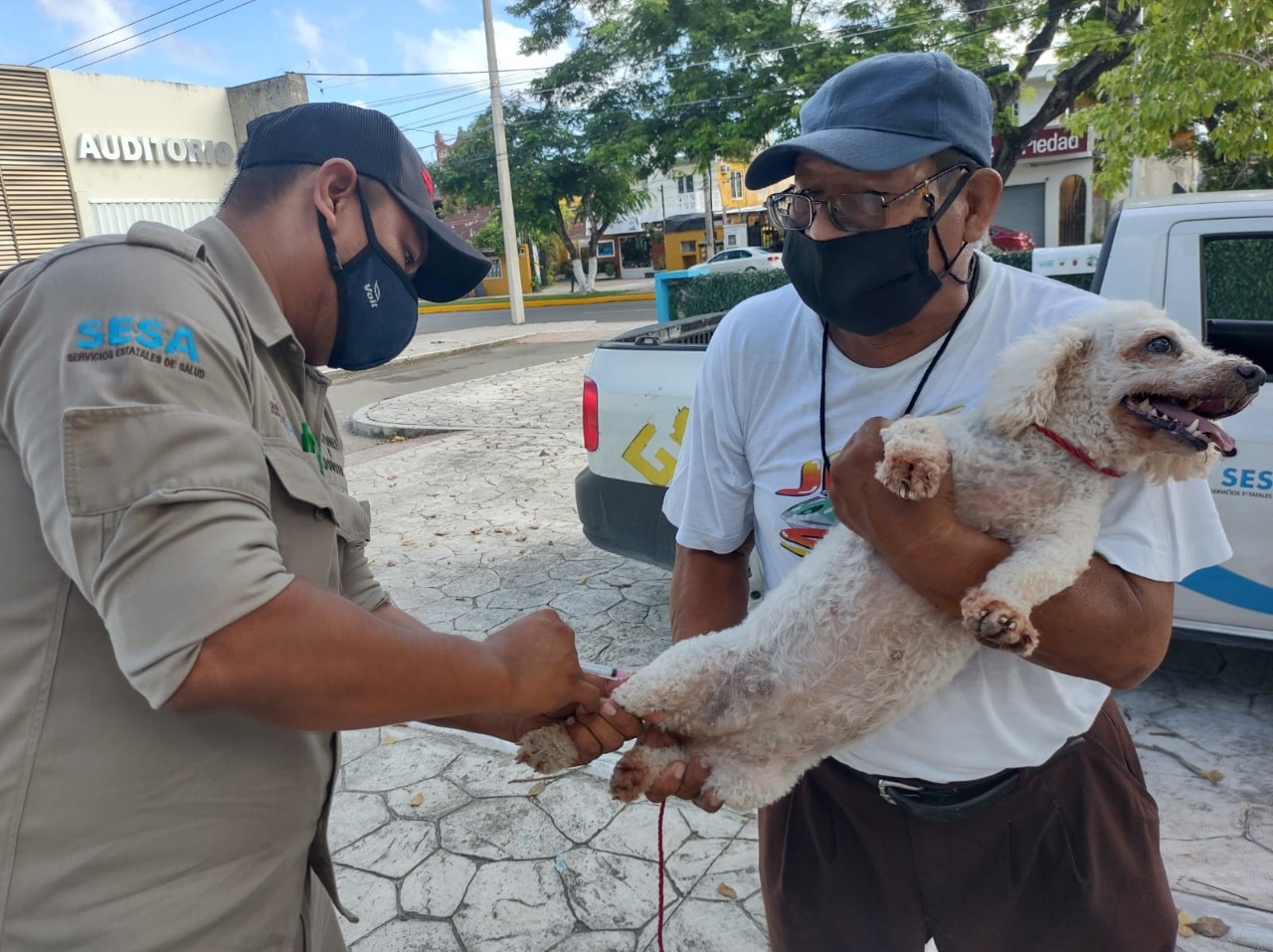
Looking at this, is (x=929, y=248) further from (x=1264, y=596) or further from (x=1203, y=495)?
(x=1264, y=596)

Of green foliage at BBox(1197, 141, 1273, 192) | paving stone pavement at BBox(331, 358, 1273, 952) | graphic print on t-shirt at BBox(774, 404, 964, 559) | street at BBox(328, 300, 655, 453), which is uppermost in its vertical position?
green foliage at BBox(1197, 141, 1273, 192)

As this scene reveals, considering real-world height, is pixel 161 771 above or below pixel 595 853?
above

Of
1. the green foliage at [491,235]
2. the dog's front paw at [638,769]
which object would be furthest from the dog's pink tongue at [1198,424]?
the green foliage at [491,235]

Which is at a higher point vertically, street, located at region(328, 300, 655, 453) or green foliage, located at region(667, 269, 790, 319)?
green foliage, located at region(667, 269, 790, 319)

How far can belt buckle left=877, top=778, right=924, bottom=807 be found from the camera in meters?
1.65

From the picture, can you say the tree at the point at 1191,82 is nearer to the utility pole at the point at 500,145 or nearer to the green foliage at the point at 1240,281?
the green foliage at the point at 1240,281

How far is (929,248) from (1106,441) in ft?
1.62

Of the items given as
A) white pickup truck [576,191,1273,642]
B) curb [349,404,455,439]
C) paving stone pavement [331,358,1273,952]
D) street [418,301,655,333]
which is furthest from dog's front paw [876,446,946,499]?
street [418,301,655,333]

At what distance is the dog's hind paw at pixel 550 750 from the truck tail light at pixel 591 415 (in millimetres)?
2938

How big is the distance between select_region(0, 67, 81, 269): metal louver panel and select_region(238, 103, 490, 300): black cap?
68.4ft

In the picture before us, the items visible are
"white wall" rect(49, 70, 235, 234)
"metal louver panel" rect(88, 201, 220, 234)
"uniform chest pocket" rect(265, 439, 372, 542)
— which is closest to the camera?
"uniform chest pocket" rect(265, 439, 372, 542)

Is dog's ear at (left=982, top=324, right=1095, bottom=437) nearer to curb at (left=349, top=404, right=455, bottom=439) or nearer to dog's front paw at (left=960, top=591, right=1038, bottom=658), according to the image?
dog's front paw at (left=960, top=591, right=1038, bottom=658)

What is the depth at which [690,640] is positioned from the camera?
1783mm

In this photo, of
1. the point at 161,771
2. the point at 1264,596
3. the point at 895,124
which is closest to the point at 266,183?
the point at 161,771
